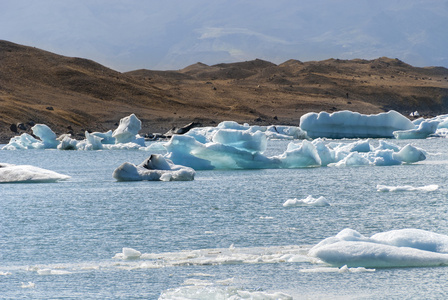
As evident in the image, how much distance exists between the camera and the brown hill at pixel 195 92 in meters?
67.9

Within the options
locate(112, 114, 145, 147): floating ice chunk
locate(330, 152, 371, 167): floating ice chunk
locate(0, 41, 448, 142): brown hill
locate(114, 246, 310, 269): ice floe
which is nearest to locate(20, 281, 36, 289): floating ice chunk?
locate(114, 246, 310, 269): ice floe

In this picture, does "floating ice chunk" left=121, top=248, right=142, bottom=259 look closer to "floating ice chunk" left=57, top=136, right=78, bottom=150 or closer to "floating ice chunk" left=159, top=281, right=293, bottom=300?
"floating ice chunk" left=159, top=281, right=293, bottom=300

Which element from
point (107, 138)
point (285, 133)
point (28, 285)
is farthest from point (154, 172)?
point (285, 133)

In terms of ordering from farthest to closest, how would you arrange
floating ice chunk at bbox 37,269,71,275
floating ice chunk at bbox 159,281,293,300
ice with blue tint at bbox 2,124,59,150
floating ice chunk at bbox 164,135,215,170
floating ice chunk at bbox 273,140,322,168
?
ice with blue tint at bbox 2,124,59,150, floating ice chunk at bbox 273,140,322,168, floating ice chunk at bbox 164,135,215,170, floating ice chunk at bbox 37,269,71,275, floating ice chunk at bbox 159,281,293,300

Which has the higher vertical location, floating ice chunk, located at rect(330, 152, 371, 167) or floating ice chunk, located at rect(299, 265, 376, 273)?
floating ice chunk, located at rect(330, 152, 371, 167)

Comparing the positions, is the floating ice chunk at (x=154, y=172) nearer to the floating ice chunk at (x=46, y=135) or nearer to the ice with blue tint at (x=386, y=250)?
the ice with blue tint at (x=386, y=250)

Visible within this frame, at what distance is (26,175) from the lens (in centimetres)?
2145

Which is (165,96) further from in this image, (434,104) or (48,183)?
(48,183)

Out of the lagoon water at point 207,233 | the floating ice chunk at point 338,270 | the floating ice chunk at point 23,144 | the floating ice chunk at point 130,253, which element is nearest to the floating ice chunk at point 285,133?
the floating ice chunk at point 23,144

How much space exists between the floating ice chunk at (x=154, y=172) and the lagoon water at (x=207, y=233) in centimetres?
34

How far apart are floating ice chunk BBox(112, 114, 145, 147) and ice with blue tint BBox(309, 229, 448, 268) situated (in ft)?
94.3

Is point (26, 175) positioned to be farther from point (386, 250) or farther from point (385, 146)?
point (386, 250)

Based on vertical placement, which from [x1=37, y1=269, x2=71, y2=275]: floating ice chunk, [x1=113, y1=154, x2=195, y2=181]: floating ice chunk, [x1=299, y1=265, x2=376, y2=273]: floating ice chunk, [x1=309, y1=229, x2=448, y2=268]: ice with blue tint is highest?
[x1=113, y1=154, x2=195, y2=181]: floating ice chunk

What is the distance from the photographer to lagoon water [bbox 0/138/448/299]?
8664 millimetres
